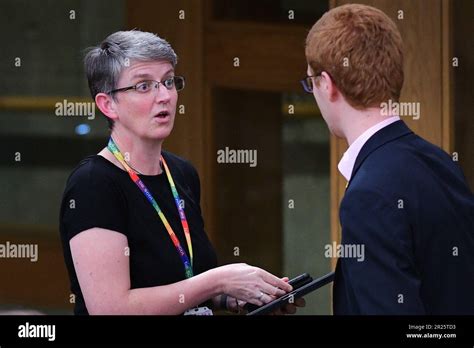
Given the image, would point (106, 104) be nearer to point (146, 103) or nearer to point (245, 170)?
point (146, 103)

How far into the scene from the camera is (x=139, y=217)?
2738 mm

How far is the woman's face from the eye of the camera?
9.46ft

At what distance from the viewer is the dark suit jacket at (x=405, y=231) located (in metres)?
2.14

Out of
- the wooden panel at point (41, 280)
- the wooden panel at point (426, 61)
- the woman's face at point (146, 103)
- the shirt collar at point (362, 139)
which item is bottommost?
the wooden panel at point (41, 280)

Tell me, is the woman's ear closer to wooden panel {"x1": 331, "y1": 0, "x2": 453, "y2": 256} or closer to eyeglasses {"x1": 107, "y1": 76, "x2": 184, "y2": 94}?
eyeglasses {"x1": 107, "y1": 76, "x2": 184, "y2": 94}

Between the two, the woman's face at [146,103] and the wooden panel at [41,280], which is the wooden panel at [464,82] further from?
the woman's face at [146,103]

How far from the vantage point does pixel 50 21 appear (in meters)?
5.71

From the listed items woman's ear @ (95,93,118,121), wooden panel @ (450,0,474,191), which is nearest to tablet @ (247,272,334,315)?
woman's ear @ (95,93,118,121)

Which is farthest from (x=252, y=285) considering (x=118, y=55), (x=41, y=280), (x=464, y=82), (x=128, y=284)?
(x=41, y=280)

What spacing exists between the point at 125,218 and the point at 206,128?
2828mm

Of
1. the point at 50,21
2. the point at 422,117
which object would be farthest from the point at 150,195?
the point at 50,21

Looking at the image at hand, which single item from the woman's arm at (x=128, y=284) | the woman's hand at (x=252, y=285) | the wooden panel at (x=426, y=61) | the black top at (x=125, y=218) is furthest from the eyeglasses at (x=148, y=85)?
the wooden panel at (x=426, y=61)

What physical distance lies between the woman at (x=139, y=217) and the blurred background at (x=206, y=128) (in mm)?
2324

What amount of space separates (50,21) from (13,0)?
22 centimetres
